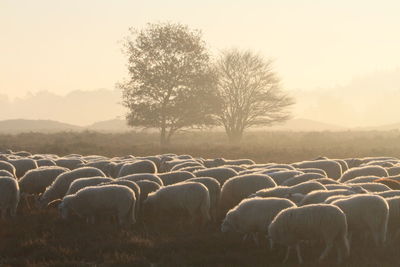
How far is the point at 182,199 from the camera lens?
12312mm

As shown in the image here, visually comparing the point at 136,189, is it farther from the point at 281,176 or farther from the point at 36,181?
the point at 281,176

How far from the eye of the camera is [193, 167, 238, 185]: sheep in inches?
Result: 597

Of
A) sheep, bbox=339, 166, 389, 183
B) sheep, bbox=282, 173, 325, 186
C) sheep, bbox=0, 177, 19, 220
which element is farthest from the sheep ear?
sheep, bbox=339, 166, 389, 183

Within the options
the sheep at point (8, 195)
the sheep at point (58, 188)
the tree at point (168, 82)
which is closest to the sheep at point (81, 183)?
the sheep at point (58, 188)

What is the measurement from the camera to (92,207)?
39.4ft

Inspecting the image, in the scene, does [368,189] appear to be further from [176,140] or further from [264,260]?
[176,140]

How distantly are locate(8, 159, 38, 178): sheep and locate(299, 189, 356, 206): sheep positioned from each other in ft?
36.2

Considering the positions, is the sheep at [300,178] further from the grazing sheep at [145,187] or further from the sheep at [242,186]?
the grazing sheep at [145,187]

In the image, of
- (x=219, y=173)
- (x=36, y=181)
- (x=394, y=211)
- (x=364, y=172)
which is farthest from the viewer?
(x=364, y=172)

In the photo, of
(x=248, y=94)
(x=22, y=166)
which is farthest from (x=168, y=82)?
(x=22, y=166)

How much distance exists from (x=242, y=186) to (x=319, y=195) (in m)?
2.78

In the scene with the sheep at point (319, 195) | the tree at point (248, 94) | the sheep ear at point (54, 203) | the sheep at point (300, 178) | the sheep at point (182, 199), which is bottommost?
the sheep ear at point (54, 203)

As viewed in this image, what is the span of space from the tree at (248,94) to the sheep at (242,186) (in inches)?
1290

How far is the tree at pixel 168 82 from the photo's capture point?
3916 centimetres
